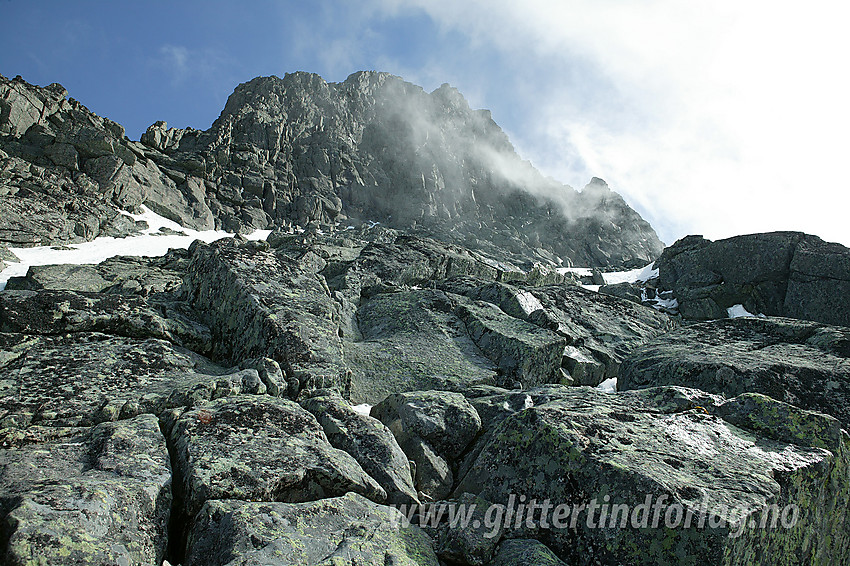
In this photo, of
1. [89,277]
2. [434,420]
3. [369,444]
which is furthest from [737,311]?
[89,277]

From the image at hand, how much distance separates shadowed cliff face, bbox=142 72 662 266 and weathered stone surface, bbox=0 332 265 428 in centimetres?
9325

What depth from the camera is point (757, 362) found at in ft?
38.0

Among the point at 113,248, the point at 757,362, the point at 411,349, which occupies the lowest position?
the point at 411,349

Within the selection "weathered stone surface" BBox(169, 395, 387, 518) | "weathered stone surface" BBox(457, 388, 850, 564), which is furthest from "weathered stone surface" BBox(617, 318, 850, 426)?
"weathered stone surface" BBox(169, 395, 387, 518)

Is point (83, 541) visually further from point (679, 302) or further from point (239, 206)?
point (239, 206)

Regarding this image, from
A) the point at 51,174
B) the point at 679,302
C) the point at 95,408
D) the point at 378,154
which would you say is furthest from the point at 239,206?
the point at 95,408

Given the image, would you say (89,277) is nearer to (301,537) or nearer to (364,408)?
(364,408)

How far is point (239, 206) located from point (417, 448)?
105814 mm

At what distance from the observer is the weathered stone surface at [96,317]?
8961 millimetres

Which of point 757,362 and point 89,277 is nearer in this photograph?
point 757,362

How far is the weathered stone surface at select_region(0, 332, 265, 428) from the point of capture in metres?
7.14

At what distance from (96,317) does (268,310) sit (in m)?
3.58

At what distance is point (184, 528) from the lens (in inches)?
217

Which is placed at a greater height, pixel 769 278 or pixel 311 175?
pixel 311 175
